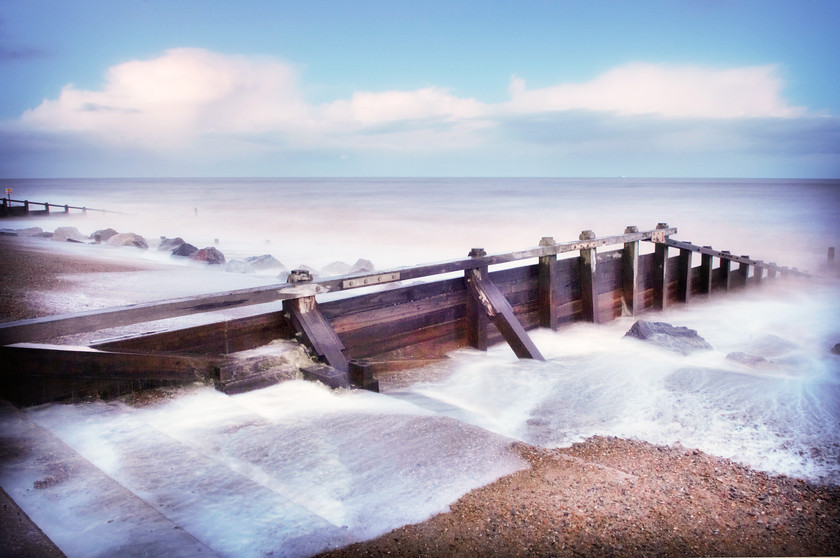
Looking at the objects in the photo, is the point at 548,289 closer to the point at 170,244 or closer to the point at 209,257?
the point at 209,257

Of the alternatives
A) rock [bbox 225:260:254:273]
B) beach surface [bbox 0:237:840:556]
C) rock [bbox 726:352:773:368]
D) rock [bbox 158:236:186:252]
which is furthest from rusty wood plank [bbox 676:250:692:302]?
rock [bbox 158:236:186:252]

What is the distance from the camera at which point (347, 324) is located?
559 centimetres

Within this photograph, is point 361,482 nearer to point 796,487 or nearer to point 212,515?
point 212,515

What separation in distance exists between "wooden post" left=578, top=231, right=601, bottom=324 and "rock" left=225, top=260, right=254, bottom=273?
429 inches

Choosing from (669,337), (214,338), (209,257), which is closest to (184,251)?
(209,257)

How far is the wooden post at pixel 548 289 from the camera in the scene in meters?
7.76

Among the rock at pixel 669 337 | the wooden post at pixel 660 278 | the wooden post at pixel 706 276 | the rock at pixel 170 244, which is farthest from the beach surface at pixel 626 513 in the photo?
the rock at pixel 170 244

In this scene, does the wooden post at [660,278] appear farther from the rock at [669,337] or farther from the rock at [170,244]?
the rock at [170,244]

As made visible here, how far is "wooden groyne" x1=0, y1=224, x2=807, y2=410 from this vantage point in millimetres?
3805

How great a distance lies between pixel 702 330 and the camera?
985 cm

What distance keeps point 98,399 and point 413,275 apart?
2.94 m

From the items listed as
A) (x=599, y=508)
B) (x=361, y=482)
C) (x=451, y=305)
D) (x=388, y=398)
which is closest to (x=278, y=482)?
(x=361, y=482)

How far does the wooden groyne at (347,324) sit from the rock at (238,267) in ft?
35.8

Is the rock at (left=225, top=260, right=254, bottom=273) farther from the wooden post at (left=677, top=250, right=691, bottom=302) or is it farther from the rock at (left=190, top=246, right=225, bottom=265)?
the wooden post at (left=677, top=250, right=691, bottom=302)
